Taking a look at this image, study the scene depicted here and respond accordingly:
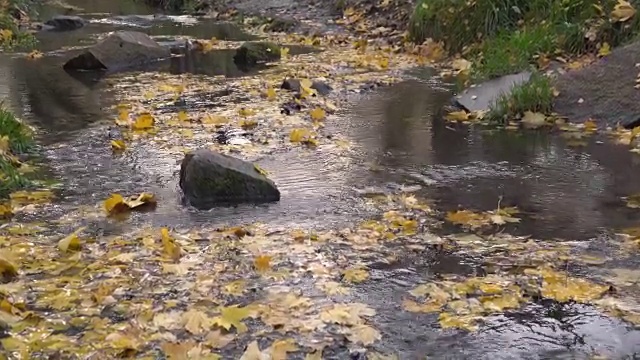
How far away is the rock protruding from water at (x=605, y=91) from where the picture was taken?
6.57 m

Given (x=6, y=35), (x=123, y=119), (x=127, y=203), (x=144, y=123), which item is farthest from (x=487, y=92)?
(x=6, y=35)

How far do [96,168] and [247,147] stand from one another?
3.84 feet

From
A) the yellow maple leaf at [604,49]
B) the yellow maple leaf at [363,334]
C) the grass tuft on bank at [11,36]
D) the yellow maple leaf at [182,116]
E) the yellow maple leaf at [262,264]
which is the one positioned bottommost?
the yellow maple leaf at [363,334]

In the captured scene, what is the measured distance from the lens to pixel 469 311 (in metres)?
3.40

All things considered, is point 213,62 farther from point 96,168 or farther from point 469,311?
point 469,311

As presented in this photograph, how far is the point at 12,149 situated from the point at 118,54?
480 centimetres

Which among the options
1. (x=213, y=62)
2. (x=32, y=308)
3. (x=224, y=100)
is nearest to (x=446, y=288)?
(x=32, y=308)

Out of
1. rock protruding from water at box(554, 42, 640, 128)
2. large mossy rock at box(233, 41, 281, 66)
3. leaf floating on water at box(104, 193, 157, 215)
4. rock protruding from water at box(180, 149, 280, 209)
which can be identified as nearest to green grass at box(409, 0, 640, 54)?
rock protruding from water at box(554, 42, 640, 128)

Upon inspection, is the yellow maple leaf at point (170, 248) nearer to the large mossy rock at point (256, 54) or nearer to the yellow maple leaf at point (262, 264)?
the yellow maple leaf at point (262, 264)

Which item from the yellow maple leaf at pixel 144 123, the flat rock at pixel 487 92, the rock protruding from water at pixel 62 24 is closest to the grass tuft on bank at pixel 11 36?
the rock protruding from water at pixel 62 24

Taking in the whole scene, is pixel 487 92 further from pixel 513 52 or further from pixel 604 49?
pixel 604 49

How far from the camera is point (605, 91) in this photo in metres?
6.86

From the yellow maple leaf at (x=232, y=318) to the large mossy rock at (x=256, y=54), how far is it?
758 cm

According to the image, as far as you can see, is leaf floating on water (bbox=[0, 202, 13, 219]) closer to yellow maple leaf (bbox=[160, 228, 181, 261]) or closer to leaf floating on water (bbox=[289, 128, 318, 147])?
yellow maple leaf (bbox=[160, 228, 181, 261])
